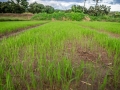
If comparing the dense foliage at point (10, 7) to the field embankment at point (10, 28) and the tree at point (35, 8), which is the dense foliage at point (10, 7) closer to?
the tree at point (35, 8)

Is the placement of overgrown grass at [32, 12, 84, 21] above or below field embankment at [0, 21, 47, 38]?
above

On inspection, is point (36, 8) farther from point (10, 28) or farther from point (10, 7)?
point (10, 28)

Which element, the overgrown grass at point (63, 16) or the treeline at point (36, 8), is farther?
the treeline at point (36, 8)

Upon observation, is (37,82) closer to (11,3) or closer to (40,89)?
(40,89)

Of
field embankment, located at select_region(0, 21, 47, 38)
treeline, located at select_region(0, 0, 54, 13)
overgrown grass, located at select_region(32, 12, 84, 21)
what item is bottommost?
field embankment, located at select_region(0, 21, 47, 38)

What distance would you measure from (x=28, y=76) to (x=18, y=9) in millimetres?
38154

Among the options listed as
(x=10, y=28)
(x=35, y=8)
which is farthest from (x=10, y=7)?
(x=10, y=28)

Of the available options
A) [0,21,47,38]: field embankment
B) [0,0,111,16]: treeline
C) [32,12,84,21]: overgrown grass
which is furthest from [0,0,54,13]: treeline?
[0,21,47,38]: field embankment

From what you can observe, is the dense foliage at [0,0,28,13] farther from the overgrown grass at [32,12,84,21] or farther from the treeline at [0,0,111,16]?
the overgrown grass at [32,12,84,21]

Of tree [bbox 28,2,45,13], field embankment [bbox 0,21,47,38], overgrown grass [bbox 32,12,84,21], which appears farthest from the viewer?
tree [bbox 28,2,45,13]

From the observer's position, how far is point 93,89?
4.19ft

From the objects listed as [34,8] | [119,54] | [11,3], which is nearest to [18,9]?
[11,3]

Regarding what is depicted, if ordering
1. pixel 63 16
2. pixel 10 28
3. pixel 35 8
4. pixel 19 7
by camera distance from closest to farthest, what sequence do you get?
pixel 10 28, pixel 63 16, pixel 19 7, pixel 35 8

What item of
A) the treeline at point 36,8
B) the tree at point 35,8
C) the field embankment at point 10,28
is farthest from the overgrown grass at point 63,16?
the field embankment at point 10,28
